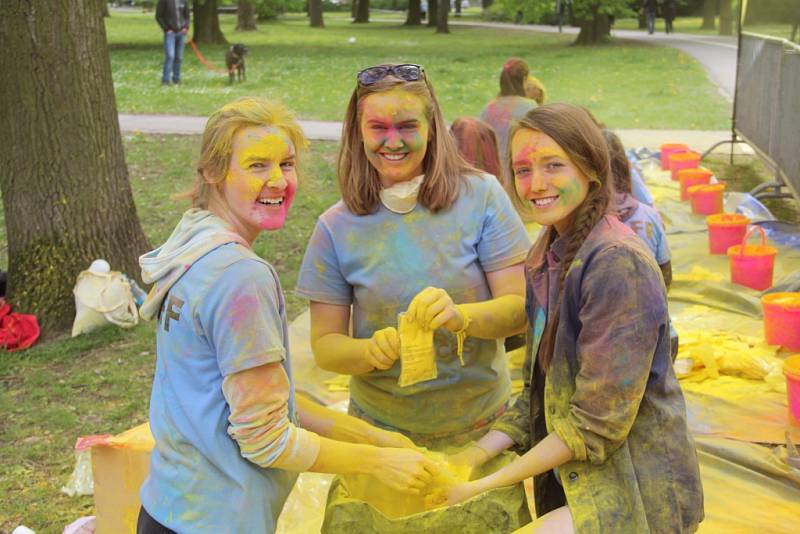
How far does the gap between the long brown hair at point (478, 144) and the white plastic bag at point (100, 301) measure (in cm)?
241

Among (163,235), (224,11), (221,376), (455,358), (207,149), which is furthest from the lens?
(224,11)

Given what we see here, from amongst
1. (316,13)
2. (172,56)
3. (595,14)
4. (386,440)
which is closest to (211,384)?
(386,440)

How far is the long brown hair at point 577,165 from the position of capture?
2.37m

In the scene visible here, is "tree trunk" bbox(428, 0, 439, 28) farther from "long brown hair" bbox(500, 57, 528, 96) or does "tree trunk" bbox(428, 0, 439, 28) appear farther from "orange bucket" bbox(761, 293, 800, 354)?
"orange bucket" bbox(761, 293, 800, 354)

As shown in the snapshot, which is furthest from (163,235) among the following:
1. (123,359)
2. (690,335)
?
(690,335)

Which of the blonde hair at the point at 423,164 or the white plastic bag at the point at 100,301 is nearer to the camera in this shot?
the blonde hair at the point at 423,164

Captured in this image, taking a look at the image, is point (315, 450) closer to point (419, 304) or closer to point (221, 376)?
point (221, 376)

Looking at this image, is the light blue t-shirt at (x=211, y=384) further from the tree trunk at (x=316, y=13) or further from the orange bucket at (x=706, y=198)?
the tree trunk at (x=316, y=13)

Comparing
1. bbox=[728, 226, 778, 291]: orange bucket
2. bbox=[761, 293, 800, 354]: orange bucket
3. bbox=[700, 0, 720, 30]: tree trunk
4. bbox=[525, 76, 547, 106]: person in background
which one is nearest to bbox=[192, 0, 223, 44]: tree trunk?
bbox=[700, 0, 720, 30]: tree trunk

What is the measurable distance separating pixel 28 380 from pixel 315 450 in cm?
387

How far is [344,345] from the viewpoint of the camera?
2928mm

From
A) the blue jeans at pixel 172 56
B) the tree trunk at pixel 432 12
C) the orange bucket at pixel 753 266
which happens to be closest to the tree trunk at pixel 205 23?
the blue jeans at pixel 172 56

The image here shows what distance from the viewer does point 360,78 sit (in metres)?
2.96

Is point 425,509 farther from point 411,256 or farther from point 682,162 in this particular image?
point 682,162
